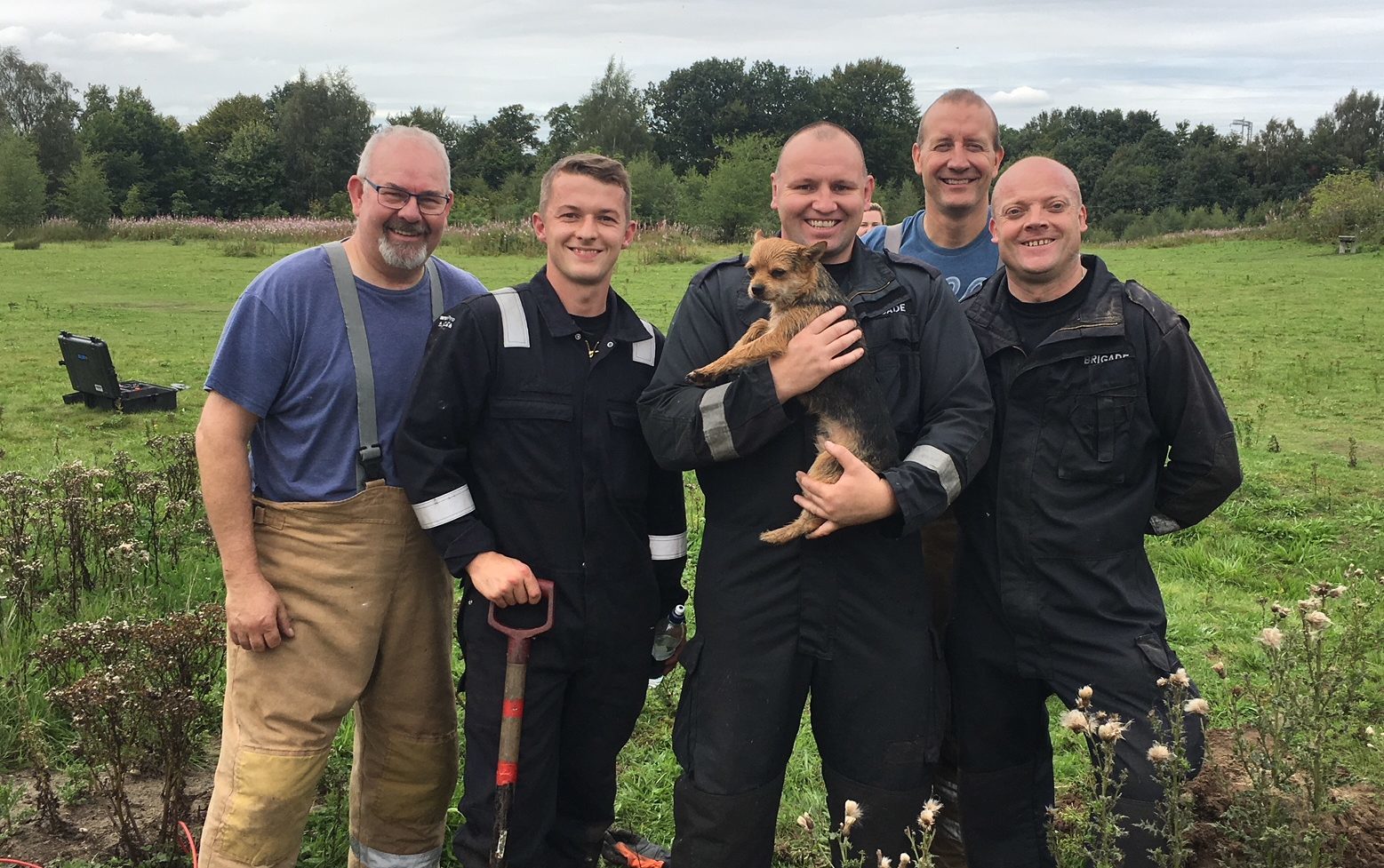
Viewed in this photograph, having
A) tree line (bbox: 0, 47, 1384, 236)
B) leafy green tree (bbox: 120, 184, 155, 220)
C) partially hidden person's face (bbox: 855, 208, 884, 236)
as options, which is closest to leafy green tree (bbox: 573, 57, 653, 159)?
tree line (bbox: 0, 47, 1384, 236)

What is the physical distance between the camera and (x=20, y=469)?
8445mm

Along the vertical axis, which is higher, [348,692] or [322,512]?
[322,512]

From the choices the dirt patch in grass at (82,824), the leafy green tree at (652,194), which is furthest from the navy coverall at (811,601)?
the leafy green tree at (652,194)

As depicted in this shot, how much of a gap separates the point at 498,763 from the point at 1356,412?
39.8ft

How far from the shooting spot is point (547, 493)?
3344mm

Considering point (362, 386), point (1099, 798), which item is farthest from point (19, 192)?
point (1099, 798)

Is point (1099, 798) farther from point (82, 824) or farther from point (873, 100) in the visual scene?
point (873, 100)

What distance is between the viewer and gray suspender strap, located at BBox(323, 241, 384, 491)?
3.36 metres

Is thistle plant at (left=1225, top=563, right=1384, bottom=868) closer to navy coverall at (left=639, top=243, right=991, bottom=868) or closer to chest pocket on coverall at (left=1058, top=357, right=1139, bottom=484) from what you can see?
chest pocket on coverall at (left=1058, top=357, right=1139, bottom=484)

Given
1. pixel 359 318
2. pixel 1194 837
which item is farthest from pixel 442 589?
pixel 1194 837

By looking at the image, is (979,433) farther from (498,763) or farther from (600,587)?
(498,763)

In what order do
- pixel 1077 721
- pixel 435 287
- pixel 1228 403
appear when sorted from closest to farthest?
pixel 1077 721 < pixel 435 287 < pixel 1228 403

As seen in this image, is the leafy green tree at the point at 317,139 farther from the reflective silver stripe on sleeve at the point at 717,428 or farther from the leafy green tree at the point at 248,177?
the reflective silver stripe on sleeve at the point at 717,428

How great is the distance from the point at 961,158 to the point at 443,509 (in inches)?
105
